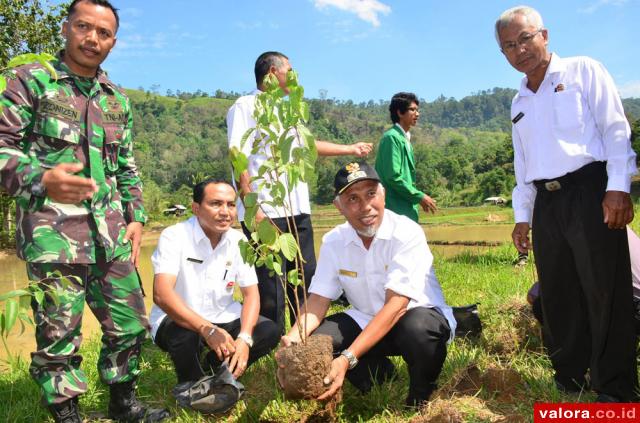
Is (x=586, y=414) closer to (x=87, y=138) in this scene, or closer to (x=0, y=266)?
(x=87, y=138)

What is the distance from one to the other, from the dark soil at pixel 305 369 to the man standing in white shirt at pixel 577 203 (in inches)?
52.5

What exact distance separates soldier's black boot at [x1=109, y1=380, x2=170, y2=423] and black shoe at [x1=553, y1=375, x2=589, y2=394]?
7.26 feet

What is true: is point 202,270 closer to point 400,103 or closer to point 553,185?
point 553,185

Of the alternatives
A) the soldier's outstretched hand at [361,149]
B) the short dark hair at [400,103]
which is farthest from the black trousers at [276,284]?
the short dark hair at [400,103]

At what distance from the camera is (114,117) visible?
2.95 m

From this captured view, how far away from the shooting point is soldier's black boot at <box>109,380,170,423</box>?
9.80ft

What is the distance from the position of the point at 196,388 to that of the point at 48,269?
1.00m

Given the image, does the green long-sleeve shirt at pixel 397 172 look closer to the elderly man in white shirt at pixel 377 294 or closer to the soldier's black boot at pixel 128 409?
the elderly man in white shirt at pixel 377 294

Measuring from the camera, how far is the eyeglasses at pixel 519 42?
2.72 meters

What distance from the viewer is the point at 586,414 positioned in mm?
2348

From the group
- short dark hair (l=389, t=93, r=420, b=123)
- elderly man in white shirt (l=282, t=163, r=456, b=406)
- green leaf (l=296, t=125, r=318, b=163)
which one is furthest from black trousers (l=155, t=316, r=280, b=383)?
short dark hair (l=389, t=93, r=420, b=123)

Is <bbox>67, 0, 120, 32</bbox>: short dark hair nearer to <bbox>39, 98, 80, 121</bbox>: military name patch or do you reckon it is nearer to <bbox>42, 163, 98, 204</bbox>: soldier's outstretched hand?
<bbox>39, 98, 80, 121</bbox>: military name patch

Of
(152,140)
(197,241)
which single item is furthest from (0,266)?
(152,140)

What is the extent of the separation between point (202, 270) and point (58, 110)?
131 centimetres
